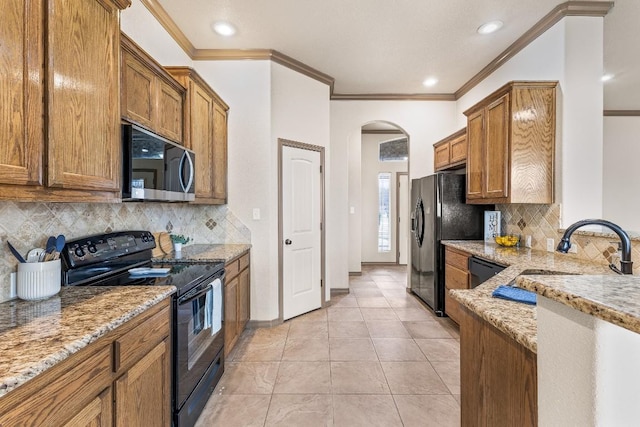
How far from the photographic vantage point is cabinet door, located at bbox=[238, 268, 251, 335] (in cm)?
293

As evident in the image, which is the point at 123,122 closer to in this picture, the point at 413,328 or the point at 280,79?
the point at 280,79

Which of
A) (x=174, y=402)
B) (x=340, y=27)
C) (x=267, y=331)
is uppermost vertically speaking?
(x=340, y=27)

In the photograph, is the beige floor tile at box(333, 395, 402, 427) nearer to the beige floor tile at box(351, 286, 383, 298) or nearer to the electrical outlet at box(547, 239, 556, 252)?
the electrical outlet at box(547, 239, 556, 252)

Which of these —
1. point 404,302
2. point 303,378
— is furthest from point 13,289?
point 404,302

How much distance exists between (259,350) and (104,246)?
5.38ft

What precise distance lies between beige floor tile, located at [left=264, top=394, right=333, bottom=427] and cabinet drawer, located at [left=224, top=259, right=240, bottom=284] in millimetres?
987

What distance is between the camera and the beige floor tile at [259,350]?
2679mm

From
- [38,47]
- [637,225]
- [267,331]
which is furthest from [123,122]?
[637,225]

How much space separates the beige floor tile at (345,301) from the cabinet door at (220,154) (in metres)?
2.08

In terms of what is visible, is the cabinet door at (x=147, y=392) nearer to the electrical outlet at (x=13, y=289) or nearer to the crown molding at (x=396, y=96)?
the electrical outlet at (x=13, y=289)

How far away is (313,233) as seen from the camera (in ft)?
12.6

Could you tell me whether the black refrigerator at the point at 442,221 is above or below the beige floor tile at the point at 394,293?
above

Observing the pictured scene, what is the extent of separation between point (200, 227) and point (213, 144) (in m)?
0.95

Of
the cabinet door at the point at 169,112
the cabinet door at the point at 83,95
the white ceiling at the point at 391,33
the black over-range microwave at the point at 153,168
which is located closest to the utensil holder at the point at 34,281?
the cabinet door at the point at 83,95
